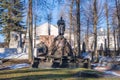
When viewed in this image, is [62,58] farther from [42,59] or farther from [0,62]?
[0,62]

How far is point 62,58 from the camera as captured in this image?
966 inches

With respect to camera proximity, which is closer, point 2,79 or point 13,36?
point 2,79

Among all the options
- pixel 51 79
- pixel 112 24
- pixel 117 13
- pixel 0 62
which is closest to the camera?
pixel 51 79

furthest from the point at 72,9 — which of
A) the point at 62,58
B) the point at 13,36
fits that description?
the point at 13,36

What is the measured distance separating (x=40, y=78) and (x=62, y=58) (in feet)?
35.9

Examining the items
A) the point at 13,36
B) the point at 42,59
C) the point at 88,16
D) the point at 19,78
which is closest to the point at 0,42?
the point at 13,36

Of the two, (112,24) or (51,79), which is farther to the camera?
(112,24)

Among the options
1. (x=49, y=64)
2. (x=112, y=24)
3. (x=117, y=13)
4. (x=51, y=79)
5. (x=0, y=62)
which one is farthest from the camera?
(x=112, y=24)

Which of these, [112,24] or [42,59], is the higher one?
[112,24]

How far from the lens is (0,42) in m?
67.8

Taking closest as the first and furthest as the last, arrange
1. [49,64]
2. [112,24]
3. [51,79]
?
[51,79]
[49,64]
[112,24]

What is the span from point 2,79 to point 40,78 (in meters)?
1.55

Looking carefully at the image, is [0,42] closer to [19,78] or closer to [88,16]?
[88,16]

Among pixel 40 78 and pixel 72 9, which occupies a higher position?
pixel 72 9
